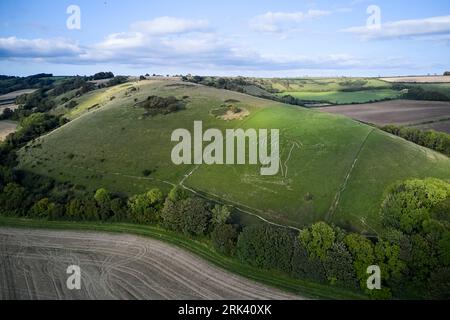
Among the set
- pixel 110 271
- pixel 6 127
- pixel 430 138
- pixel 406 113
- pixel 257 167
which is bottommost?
pixel 110 271

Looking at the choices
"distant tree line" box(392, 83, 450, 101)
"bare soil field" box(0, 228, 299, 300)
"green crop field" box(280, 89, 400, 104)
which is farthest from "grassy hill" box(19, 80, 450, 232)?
"distant tree line" box(392, 83, 450, 101)

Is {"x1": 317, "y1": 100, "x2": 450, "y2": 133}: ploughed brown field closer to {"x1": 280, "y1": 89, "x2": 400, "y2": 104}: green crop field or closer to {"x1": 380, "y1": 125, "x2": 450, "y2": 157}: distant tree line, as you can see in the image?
{"x1": 280, "y1": 89, "x2": 400, "y2": 104}: green crop field

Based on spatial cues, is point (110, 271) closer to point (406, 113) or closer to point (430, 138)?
point (430, 138)

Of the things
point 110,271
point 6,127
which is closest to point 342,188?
point 110,271

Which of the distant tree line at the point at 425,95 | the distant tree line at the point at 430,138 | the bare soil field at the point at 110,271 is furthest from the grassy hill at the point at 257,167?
the distant tree line at the point at 425,95

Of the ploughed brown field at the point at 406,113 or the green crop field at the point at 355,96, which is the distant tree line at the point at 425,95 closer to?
the ploughed brown field at the point at 406,113
